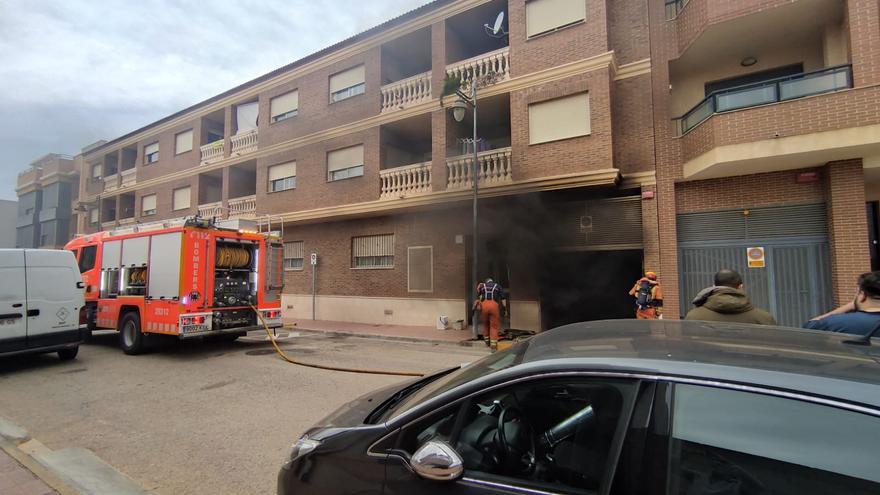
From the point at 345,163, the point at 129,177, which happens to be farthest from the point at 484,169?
the point at 129,177

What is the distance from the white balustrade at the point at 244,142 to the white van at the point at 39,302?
420 inches

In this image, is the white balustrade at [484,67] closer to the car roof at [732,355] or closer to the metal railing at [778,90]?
the metal railing at [778,90]

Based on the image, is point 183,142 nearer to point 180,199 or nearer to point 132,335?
point 180,199

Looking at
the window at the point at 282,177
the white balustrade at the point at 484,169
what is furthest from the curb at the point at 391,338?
the window at the point at 282,177

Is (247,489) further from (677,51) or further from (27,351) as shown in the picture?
(677,51)

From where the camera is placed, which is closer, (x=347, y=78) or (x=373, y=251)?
(x=373, y=251)

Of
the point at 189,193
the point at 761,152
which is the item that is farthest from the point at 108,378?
the point at 189,193

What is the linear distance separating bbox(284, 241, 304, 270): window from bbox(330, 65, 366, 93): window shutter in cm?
581

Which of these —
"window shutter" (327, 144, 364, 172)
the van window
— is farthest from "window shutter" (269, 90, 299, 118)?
the van window

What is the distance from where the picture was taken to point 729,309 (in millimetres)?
3080

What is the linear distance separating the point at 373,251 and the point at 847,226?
11.6 m

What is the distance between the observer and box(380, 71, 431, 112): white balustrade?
12.8m

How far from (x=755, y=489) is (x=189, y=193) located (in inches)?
895

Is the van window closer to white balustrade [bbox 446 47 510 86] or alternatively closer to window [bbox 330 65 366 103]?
window [bbox 330 65 366 103]
